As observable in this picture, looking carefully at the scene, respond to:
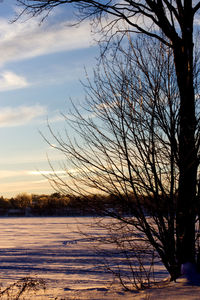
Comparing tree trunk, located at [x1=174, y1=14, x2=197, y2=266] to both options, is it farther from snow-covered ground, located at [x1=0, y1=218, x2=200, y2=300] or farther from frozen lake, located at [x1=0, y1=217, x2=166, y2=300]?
frozen lake, located at [x1=0, y1=217, x2=166, y2=300]

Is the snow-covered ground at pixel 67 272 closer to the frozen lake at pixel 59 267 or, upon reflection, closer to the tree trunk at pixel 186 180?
the frozen lake at pixel 59 267

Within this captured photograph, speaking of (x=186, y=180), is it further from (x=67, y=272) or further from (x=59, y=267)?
(x=59, y=267)

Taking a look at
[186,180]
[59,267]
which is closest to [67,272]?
[59,267]

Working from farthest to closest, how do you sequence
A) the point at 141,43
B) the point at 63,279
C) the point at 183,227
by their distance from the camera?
the point at 63,279, the point at 141,43, the point at 183,227

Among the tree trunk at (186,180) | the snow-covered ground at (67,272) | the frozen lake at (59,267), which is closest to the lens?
the snow-covered ground at (67,272)

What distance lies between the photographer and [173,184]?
4566 millimetres

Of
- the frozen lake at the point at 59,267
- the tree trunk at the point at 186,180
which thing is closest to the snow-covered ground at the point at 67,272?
the frozen lake at the point at 59,267

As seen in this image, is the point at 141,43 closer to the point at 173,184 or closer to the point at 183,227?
the point at 173,184

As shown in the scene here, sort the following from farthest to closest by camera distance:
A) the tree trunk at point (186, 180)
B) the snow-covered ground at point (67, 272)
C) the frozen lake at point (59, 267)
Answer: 1. the frozen lake at point (59, 267)
2. the tree trunk at point (186, 180)
3. the snow-covered ground at point (67, 272)

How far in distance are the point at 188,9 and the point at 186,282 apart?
3703 mm

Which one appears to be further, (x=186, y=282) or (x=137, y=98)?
(x=137, y=98)

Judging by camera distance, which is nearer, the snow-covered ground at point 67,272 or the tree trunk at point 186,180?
the snow-covered ground at point 67,272

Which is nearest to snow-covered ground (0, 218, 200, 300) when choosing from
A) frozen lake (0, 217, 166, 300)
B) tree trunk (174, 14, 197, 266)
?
frozen lake (0, 217, 166, 300)

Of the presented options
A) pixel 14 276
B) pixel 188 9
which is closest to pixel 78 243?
pixel 14 276
